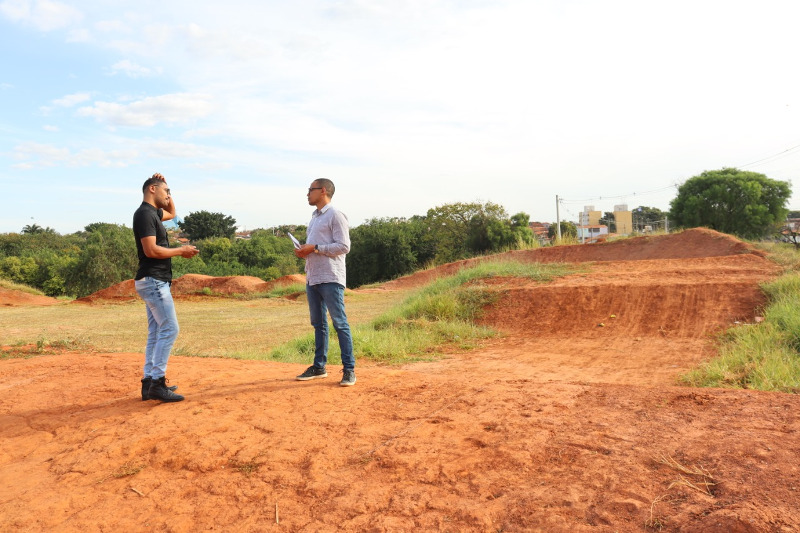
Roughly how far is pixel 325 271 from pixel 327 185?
808mm

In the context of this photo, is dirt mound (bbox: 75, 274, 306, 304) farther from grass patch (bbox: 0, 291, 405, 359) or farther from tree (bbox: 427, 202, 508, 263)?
tree (bbox: 427, 202, 508, 263)

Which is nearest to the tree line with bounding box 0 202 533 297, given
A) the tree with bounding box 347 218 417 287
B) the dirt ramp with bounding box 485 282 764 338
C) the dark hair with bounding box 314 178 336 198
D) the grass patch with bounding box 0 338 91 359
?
the tree with bounding box 347 218 417 287

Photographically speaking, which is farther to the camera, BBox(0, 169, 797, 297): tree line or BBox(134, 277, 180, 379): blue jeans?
BBox(0, 169, 797, 297): tree line

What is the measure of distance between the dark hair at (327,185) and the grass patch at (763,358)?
3.93 meters

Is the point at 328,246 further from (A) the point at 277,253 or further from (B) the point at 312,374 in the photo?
(A) the point at 277,253

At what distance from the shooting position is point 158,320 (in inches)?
183

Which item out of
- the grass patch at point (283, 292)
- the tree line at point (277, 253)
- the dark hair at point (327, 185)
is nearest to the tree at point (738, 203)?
the tree line at point (277, 253)

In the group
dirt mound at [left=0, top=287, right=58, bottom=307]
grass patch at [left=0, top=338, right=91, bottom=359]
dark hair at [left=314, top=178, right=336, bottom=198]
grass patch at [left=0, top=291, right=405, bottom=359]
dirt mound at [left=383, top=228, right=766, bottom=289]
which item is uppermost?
dark hair at [left=314, top=178, right=336, bottom=198]

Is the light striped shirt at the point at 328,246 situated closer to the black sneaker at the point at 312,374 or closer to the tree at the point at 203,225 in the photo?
the black sneaker at the point at 312,374

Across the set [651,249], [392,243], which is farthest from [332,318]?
[392,243]

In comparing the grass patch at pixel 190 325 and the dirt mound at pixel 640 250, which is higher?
the dirt mound at pixel 640 250

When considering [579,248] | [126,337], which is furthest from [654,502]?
[579,248]

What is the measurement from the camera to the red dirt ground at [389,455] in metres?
2.77

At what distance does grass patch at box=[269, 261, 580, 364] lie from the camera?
8562 millimetres
